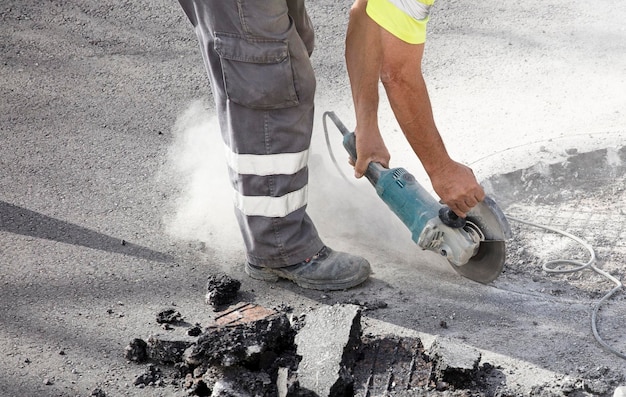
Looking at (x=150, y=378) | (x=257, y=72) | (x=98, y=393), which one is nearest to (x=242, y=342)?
(x=150, y=378)

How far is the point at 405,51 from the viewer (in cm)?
337

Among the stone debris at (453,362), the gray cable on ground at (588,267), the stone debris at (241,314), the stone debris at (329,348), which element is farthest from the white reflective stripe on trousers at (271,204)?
the gray cable on ground at (588,267)

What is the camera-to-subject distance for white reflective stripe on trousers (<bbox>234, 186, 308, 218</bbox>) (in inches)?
156

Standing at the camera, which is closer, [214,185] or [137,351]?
[137,351]

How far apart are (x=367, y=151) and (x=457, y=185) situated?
0.55 meters

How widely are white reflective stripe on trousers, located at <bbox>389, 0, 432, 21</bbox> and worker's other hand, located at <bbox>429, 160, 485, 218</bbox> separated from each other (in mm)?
633

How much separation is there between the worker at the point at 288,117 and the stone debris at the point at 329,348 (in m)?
0.58

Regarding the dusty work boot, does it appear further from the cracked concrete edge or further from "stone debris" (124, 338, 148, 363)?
"stone debris" (124, 338, 148, 363)

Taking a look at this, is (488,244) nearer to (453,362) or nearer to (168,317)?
(453,362)

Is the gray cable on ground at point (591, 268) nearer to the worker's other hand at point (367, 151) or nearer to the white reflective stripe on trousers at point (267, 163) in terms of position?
the worker's other hand at point (367, 151)

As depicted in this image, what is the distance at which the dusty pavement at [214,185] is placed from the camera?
12.1 ft

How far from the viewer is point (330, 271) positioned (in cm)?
→ 407

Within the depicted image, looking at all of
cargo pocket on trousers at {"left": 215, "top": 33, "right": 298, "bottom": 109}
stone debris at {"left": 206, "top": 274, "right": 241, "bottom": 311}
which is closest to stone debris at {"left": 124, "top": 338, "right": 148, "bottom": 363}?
stone debris at {"left": 206, "top": 274, "right": 241, "bottom": 311}

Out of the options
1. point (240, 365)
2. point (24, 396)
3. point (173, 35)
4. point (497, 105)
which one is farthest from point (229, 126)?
point (173, 35)
